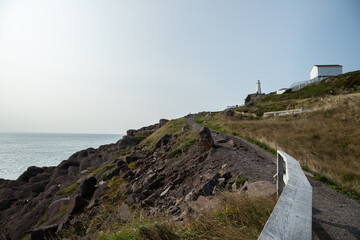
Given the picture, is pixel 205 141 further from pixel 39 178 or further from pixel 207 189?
pixel 39 178

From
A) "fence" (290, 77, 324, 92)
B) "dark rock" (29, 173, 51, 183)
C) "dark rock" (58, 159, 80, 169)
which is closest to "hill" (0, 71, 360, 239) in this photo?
"dark rock" (29, 173, 51, 183)

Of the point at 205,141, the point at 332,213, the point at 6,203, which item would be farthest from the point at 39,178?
the point at 332,213

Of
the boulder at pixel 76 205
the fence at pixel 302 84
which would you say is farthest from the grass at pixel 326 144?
the fence at pixel 302 84

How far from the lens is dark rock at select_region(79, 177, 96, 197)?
13.3 m

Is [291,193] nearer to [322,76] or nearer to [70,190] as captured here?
[70,190]

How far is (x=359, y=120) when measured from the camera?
17.0 metres

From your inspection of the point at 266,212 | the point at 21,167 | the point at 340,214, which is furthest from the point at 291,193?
the point at 21,167

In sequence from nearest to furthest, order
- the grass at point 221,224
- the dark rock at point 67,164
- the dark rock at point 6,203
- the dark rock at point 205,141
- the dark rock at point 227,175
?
the grass at point 221,224 < the dark rock at point 227,175 < the dark rock at point 205,141 < the dark rock at point 6,203 < the dark rock at point 67,164

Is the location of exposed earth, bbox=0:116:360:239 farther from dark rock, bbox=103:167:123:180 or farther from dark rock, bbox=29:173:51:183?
dark rock, bbox=29:173:51:183

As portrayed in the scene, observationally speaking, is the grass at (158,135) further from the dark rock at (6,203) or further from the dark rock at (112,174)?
the dark rock at (6,203)

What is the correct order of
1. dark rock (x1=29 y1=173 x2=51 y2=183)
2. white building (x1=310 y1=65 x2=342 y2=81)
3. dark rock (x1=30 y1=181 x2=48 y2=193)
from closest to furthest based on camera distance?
1. dark rock (x1=30 y1=181 x2=48 y2=193)
2. dark rock (x1=29 y1=173 x2=51 y2=183)
3. white building (x1=310 y1=65 x2=342 y2=81)

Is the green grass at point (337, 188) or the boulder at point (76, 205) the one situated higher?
the green grass at point (337, 188)

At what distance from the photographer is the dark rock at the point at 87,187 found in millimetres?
13302

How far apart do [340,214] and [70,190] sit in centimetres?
1821
